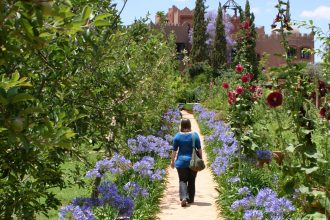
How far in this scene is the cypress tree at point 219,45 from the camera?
39.2 m

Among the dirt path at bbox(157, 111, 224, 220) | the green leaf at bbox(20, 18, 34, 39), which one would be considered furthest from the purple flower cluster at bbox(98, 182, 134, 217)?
the green leaf at bbox(20, 18, 34, 39)

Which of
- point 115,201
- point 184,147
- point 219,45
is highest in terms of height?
point 219,45

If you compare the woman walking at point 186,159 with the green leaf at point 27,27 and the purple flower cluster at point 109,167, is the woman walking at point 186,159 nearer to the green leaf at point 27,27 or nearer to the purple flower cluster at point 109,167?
the purple flower cluster at point 109,167

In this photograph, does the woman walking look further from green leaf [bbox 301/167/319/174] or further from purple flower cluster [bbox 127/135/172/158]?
green leaf [bbox 301/167/319/174]

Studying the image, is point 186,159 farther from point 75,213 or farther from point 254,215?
point 75,213

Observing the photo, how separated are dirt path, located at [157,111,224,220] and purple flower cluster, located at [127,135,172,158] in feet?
2.22

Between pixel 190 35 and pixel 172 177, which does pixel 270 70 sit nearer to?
pixel 172 177

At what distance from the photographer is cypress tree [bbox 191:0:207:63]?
131 feet

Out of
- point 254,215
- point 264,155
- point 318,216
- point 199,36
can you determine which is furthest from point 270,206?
point 199,36

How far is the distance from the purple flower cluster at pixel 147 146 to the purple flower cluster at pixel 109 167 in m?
1.84

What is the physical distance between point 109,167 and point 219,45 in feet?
111

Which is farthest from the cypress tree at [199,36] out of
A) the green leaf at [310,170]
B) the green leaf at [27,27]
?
the green leaf at [27,27]

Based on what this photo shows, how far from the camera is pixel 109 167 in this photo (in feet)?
21.3

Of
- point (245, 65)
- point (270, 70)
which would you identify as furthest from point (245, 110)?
point (270, 70)
